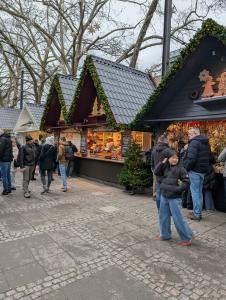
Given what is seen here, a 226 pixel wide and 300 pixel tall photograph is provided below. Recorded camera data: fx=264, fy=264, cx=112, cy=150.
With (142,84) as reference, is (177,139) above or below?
below

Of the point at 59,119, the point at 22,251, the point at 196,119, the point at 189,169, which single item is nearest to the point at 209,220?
the point at 189,169

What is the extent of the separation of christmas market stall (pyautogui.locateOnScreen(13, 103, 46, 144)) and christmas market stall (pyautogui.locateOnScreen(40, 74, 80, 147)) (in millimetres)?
2864

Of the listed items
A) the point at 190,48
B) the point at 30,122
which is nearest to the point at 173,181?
the point at 190,48

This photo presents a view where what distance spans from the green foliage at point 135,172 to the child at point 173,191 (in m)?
3.95

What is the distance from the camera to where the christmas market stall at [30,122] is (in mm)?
18609

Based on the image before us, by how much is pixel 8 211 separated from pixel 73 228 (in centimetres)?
213

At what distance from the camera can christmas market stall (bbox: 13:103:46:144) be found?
18609 mm

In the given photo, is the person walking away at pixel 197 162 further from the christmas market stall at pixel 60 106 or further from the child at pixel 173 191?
the christmas market stall at pixel 60 106

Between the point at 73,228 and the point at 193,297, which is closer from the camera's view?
the point at 193,297

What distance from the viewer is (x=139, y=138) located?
10.6 m

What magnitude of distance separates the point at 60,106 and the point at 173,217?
11424 millimetres

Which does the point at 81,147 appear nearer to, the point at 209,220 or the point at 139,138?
the point at 139,138

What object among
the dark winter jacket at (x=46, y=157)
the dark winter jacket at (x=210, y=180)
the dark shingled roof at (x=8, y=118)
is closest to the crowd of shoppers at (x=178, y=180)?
the dark winter jacket at (x=210, y=180)

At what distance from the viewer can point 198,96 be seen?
7.66m
